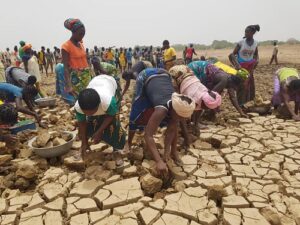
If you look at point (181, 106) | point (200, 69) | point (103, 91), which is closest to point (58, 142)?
point (103, 91)

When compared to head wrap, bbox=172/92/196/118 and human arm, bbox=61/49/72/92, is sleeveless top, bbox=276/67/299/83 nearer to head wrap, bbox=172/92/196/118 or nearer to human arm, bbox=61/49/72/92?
head wrap, bbox=172/92/196/118

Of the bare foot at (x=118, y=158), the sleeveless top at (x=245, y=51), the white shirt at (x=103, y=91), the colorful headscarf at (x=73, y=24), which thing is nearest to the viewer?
the white shirt at (x=103, y=91)

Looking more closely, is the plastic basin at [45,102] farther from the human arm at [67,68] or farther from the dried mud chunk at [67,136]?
the dried mud chunk at [67,136]

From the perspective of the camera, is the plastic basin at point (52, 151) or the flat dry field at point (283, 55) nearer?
the plastic basin at point (52, 151)

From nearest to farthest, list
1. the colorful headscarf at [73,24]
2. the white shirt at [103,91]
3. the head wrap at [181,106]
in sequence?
the head wrap at [181,106], the white shirt at [103,91], the colorful headscarf at [73,24]

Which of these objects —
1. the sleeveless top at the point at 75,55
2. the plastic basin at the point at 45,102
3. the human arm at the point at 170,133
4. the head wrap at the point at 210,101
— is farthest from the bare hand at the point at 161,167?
the plastic basin at the point at 45,102

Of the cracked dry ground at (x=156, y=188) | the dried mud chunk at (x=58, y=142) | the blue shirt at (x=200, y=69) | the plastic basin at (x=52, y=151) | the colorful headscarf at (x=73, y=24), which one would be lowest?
the cracked dry ground at (x=156, y=188)

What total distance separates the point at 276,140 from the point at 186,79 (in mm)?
1586

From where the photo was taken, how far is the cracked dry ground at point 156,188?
2.43 m

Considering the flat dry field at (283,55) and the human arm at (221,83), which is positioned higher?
the human arm at (221,83)

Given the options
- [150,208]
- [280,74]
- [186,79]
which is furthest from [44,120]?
[280,74]

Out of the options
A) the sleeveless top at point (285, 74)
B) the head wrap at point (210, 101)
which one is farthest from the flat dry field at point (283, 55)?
the head wrap at point (210, 101)

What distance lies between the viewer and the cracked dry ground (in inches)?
95.7

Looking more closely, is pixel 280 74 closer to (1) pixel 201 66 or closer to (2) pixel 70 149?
(1) pixel 201 66
